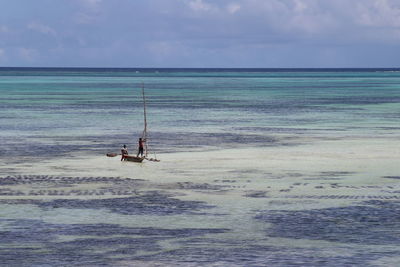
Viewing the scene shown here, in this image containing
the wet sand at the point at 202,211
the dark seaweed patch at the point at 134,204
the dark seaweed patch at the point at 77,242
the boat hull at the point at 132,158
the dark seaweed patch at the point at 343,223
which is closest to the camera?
the dark seaweed patch at the point at 77,242

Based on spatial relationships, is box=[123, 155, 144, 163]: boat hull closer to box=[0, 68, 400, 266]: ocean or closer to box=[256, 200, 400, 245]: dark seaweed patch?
box=[0, 68, 400, 266]: ocean

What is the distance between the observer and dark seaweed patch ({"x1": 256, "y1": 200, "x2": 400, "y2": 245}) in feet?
65.0

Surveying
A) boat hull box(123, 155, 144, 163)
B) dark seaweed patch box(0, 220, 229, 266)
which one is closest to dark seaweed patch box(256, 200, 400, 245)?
dark seaweed patch box(0, 220, 229, 266)

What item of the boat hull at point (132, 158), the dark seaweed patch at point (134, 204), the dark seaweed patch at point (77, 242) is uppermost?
the boat hull at point (132, 158)

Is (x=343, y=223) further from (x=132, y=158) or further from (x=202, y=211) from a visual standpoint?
(x=132, y=158)

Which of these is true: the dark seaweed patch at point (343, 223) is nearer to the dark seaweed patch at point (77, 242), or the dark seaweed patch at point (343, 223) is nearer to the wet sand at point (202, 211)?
the wet sand at point (202, 211)

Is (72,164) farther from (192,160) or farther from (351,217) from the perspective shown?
(351,217)

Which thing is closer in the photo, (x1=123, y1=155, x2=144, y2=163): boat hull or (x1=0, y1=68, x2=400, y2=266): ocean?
(x1=0, y1=68, x2=400, y2=266): ocean

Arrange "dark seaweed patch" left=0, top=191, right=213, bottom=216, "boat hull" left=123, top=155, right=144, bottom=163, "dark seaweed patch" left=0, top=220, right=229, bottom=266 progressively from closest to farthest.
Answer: "dark seaweed patch" left=0, top=220, right=229, bottom=266 → "dark seaweed patch" left=0, top=191, right=213, bottom=216 → "boat hull" left=123, top=155, right=144, bottom=163

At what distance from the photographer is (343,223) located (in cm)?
2120

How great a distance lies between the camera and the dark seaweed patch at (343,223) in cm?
1981

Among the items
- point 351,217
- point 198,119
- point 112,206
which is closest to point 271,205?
point 351,217

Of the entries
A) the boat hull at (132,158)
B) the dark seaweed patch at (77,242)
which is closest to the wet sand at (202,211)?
the dark seaweed patch at (77,242)

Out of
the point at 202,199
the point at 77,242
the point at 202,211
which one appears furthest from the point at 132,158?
the point at 77,242
